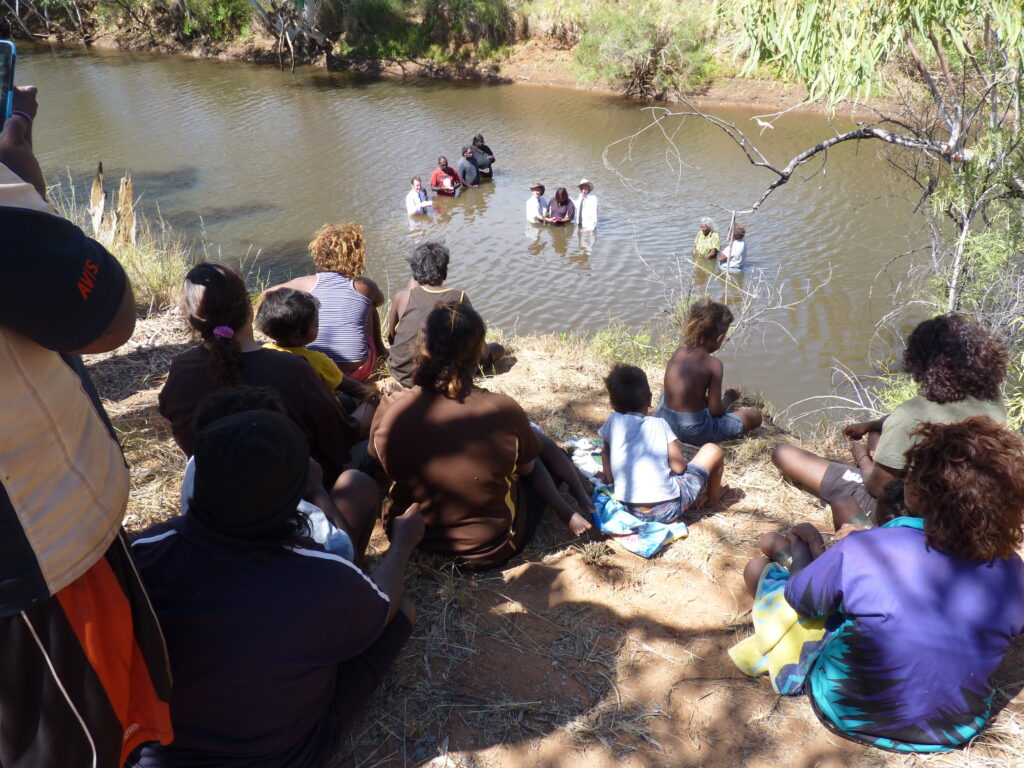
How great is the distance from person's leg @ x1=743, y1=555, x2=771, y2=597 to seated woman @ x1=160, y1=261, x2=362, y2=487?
6.05 ft

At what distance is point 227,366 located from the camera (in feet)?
9.39

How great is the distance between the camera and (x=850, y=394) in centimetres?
785

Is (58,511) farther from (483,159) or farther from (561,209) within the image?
(483,159)

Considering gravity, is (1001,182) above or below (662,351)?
above

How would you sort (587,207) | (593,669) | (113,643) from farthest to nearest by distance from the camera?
(587,207)
(593,669)
(113,643)

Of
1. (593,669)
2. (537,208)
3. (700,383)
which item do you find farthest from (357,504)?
(537,208)

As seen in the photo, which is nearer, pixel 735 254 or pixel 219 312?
pixel 219 312

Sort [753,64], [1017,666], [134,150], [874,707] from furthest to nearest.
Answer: [134,150] < [753,64] < [1017,666] < [874,707]

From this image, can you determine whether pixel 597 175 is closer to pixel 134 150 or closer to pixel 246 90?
pixel 134 150

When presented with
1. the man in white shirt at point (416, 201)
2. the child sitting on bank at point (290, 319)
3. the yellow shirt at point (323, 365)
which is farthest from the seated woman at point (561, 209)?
the child sitting on bank at point (290, 319)

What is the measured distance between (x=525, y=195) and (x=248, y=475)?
12.5 meters

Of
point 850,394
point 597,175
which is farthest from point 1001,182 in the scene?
point 597,175

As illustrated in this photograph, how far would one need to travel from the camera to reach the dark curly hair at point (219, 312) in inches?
113

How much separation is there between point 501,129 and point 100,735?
18063 mm
